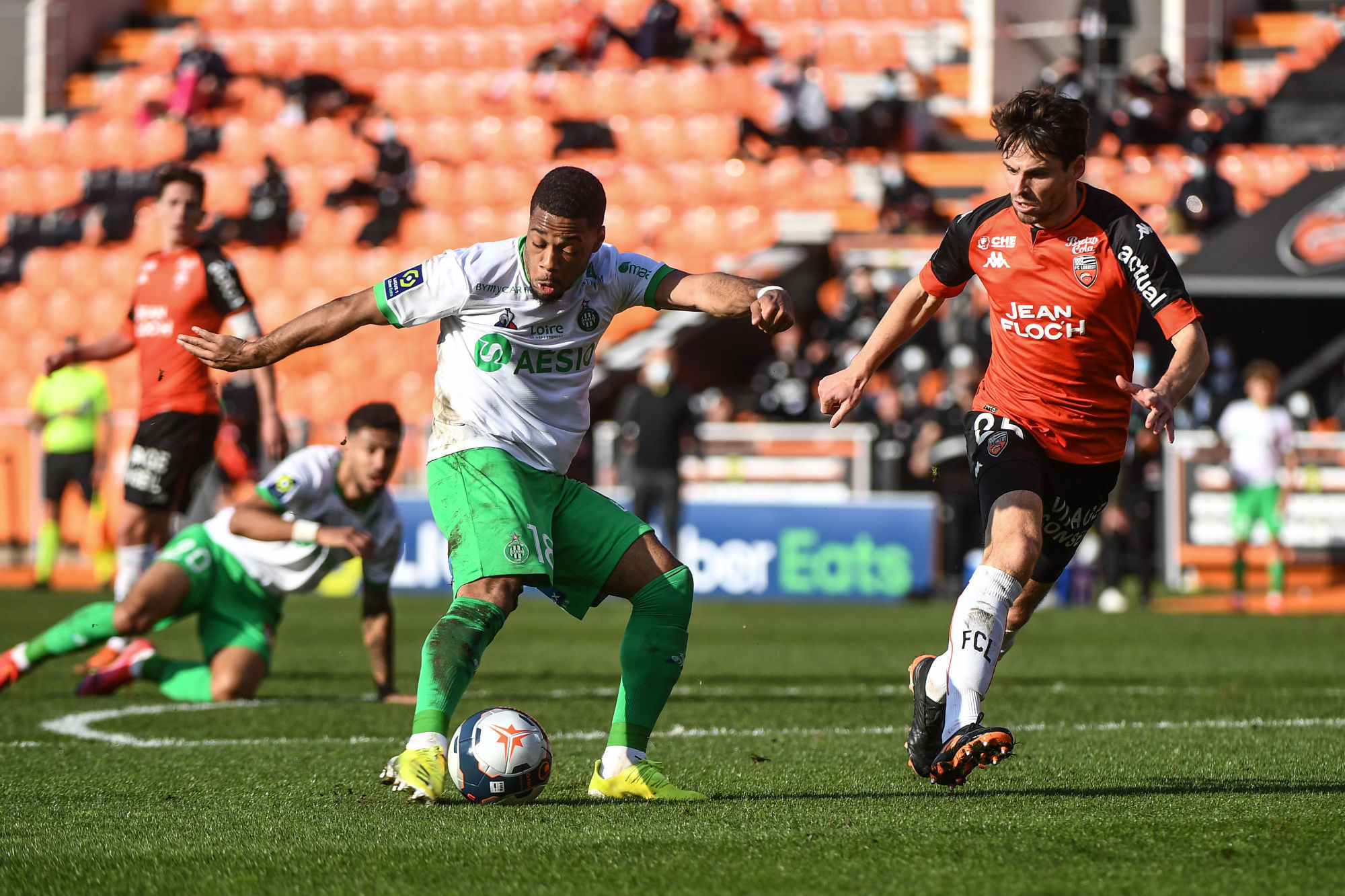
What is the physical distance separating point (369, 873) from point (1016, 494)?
2.27 m

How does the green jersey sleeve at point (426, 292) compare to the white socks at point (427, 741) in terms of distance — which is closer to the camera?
the white socks at point (427, 741)

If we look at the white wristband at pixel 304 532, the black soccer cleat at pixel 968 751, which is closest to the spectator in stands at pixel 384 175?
the white wristband at pixel 304 532

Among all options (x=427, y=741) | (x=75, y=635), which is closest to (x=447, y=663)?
(x=427, y=741)

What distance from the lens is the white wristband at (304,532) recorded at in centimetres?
714

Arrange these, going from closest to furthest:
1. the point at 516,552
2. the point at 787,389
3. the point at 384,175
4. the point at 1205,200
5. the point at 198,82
Result: the point at 516,552 → the point at 787,389 → the point at 1205,200 → the point at 384,175 → the point at 198,82

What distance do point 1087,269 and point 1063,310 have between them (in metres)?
0.14

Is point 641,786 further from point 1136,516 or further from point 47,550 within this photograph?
point 47,550

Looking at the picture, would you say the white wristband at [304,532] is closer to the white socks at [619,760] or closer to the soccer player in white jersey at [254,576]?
the soccer player in white jersey at [254,576]

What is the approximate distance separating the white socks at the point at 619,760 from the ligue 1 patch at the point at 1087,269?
195 centimetres

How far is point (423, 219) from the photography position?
23953mm

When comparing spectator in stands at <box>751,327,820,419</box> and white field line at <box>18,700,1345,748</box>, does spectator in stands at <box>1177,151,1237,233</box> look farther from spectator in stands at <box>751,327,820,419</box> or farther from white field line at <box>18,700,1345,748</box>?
white field line at <box>18,700,1345,748</box>

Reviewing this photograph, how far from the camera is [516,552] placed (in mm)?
4984

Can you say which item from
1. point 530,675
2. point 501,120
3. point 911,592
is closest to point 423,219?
point 501,120

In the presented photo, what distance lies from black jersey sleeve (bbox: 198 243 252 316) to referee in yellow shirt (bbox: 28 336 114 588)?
8.91 metres
